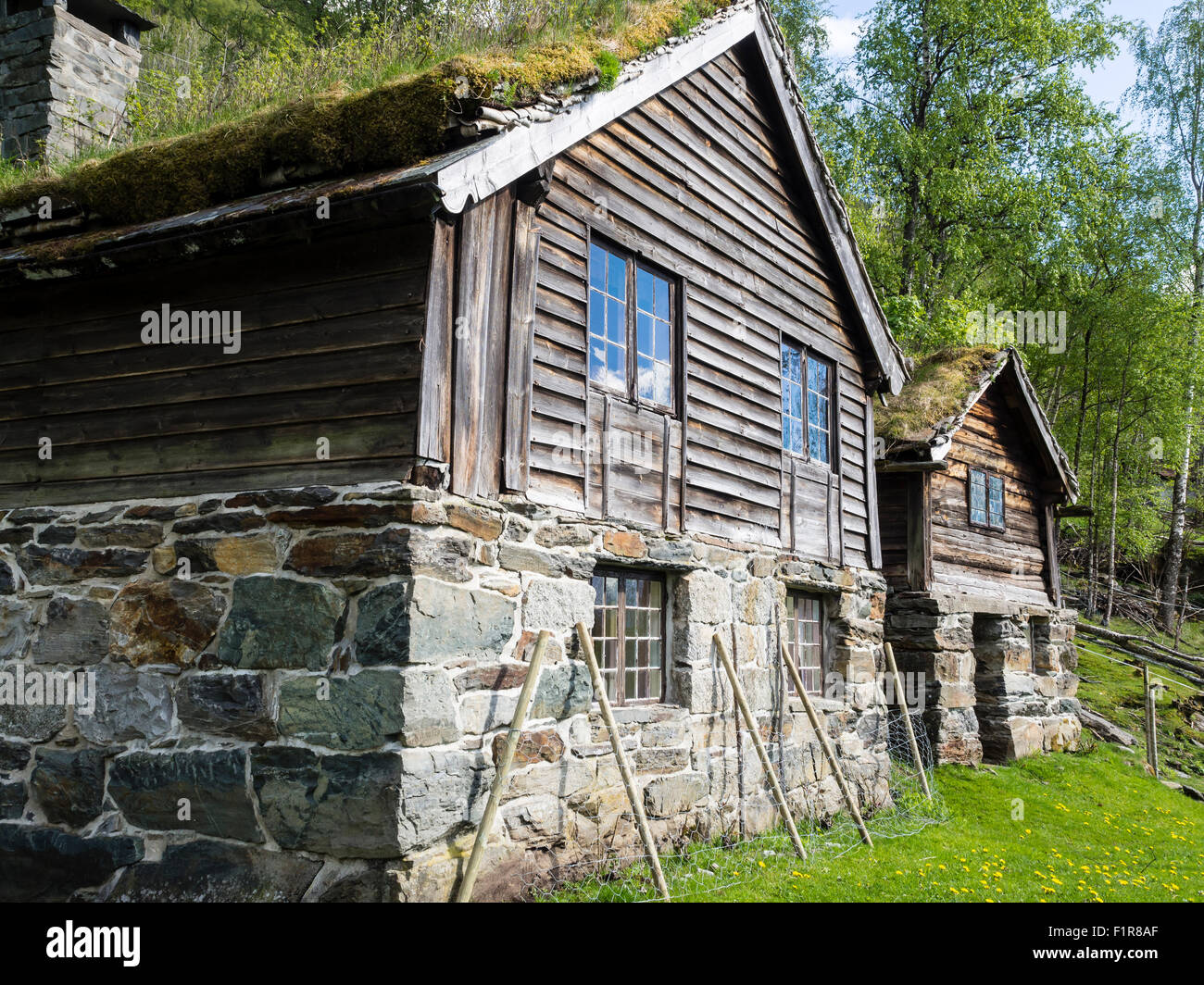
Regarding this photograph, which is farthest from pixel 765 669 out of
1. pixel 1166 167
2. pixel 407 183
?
pixel 1166 167

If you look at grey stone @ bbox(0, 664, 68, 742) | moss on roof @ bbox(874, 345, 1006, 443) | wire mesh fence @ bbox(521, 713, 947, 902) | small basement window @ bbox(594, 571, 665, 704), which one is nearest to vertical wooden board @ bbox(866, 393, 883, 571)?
wire mesh fence @ bbox(521, 713, 947, 902)

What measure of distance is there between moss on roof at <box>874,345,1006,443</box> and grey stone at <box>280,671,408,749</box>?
1062 cm

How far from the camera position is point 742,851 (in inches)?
323

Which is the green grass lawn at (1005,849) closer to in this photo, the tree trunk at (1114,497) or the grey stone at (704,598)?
the grey stone at (704,598)

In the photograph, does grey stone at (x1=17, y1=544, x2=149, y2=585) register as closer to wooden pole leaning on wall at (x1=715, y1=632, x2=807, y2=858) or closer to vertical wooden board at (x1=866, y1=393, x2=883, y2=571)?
wooden pole leaning on wall at (x1=715, y1=632, x2=807, y2=858)

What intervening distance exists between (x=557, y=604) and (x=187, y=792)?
2.56 meters

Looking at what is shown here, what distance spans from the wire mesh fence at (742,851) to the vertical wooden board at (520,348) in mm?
2682

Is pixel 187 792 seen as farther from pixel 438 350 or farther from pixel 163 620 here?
pixel 438 350

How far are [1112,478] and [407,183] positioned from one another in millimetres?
23993

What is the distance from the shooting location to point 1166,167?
26.8 metres

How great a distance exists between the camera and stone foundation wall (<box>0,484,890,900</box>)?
5.57 m
